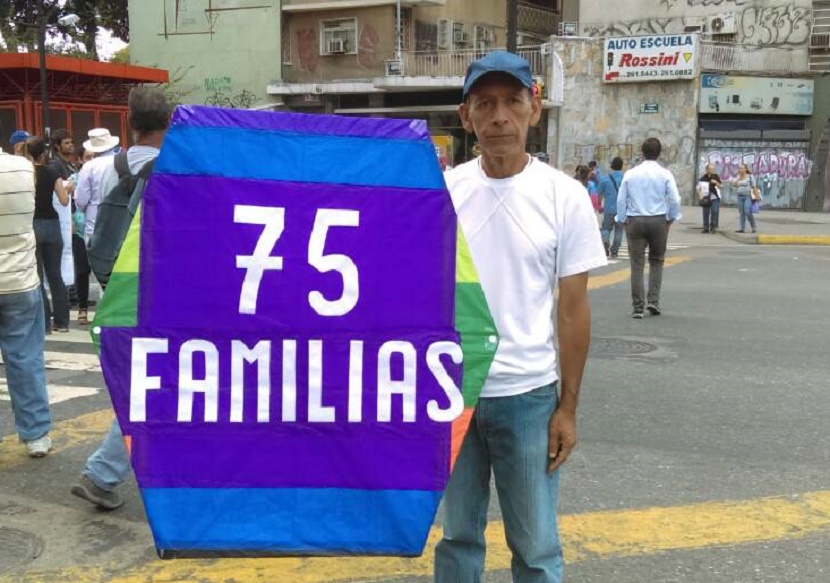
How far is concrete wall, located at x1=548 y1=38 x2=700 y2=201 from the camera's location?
93.3 feet

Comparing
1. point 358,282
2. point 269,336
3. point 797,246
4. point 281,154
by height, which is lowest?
point 797,246

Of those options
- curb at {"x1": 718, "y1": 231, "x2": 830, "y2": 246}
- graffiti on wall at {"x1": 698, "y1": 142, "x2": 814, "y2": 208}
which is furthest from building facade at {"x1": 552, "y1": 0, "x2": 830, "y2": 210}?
curb at {"x1": 718, "y1": 231, "x2": 830, "y2": 246}

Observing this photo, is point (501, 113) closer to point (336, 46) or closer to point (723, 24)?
point (723, 24)

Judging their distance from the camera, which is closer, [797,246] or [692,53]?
Result: [797,246]

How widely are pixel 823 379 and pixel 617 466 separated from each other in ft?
9.32

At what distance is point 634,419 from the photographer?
571 cm

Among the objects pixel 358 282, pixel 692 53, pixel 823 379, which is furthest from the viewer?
pixel 692 53

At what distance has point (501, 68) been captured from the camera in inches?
→ 96.0

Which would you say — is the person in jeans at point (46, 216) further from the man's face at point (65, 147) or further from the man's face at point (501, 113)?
the man's face at point (501, 113)

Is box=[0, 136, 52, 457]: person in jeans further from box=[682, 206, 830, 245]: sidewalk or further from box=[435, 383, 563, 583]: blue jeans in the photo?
box=[682, 206, 830, 245]: sidewalk

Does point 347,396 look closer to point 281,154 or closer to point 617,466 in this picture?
point 281,154

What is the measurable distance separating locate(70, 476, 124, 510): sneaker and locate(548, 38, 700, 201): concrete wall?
83.4 ft

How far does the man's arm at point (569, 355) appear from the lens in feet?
8.36

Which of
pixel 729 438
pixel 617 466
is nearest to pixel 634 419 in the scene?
pixel 729 438
